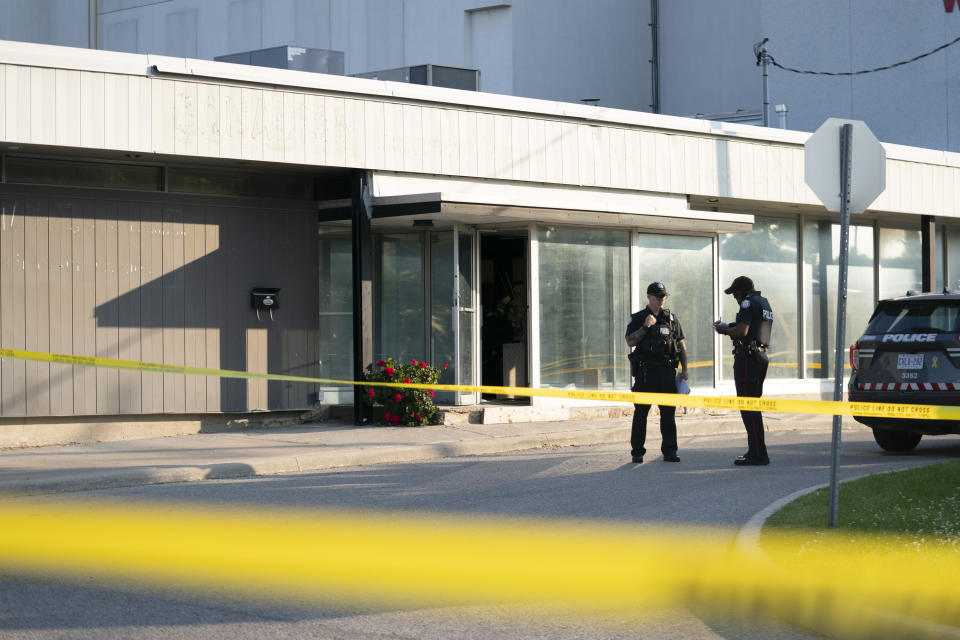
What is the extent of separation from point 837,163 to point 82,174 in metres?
10.2

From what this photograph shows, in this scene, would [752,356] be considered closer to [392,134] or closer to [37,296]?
[392,134]

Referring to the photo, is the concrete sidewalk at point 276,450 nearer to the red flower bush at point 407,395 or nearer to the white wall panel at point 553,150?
the red flower bush at point 407,395

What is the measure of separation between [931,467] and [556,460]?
4016 millimetres

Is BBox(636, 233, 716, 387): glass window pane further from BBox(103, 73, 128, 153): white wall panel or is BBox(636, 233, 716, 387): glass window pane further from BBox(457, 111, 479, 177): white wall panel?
BBox(103, 73, 128, 153): white wall panel

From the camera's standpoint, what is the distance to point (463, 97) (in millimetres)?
16797

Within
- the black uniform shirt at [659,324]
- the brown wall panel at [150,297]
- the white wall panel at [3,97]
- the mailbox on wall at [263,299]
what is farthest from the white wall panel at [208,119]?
the black uniform shirt at [659,324]

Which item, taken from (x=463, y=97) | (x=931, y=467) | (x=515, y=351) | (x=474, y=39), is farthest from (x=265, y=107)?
(x=474, y=39)

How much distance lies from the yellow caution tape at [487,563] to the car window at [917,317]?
549 centimetres

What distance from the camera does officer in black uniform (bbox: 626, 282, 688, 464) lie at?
12555 millimetres

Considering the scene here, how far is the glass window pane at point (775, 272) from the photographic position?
20797 mm

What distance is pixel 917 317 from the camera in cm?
1291

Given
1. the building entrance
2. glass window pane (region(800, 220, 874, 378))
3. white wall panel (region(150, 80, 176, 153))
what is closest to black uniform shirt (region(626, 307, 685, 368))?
the building entrance

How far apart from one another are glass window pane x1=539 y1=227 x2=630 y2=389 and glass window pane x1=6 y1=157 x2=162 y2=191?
19.0 ft

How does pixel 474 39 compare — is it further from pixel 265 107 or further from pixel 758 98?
pixel 265 107
